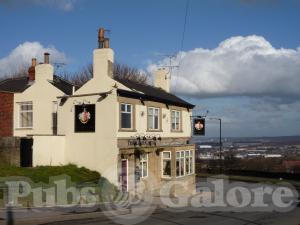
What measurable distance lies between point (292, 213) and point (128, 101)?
1299cm

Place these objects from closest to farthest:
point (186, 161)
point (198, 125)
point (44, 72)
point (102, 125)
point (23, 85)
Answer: point (102, 125) → point (44, 72) → point (23, 85) → point (186, 161) → point (198, 125)

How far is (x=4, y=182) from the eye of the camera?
80.8 ft

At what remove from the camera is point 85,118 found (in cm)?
3150

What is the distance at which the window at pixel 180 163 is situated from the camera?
37.1 meters

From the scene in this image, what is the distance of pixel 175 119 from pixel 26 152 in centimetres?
1247

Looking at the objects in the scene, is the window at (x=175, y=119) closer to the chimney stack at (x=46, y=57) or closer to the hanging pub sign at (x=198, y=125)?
the hanging pub sign at (x=198, y=125)

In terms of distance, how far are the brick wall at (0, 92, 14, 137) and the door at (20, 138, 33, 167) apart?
4.74 metres

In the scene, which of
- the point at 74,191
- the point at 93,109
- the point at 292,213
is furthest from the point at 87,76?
the point at 292,213

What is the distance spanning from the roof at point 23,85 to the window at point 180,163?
9669 millimetres

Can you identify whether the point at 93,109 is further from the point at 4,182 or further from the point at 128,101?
the point at 4,182

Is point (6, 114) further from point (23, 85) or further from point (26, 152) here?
point (26, 152)

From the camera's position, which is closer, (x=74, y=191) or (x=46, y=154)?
(x=74, y=191)

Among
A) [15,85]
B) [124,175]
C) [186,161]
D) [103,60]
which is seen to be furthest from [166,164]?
[15,85]

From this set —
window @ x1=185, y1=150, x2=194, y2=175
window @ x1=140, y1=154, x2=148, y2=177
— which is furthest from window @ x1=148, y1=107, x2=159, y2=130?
window @ x1=185, y1=150, x2=194, y2=175
